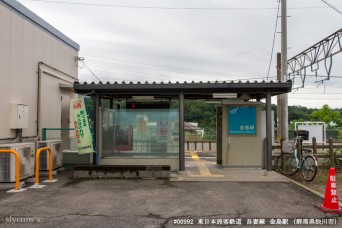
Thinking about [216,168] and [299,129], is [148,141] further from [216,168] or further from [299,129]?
[299,129]

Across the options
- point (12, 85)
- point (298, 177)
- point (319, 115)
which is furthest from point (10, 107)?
point (319, 115)

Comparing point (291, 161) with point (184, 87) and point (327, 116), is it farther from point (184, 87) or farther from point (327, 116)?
point (327, 116)

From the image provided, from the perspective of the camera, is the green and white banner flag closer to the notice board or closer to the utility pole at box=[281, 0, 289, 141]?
the notice board

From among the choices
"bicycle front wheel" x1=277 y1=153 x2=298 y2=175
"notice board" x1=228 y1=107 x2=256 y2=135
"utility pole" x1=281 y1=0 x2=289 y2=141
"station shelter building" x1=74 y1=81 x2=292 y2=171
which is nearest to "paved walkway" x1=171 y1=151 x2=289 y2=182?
"station shelter building" x1=74 y1=81 x2=292 y2=171

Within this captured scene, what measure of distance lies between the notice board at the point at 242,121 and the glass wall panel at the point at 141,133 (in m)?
1.78

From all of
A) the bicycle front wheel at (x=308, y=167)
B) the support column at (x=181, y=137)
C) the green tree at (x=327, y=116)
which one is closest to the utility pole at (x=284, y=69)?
the bicycle front wheel at (x=308, y=167)

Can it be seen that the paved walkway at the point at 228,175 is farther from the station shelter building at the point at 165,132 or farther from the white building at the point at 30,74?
the white building at the point at 30,74

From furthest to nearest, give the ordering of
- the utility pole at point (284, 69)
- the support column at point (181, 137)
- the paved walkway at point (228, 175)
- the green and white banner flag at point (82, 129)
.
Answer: the utility pole at point (284, 69) < the support column at point (181, 137) < the green and white banner flag at point (82, 129) < the paved walkway at point (228, 175)

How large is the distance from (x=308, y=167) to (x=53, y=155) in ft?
25.2

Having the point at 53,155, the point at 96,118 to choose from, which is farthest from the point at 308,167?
the point at 53,155

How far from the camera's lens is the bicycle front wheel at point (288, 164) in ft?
34.1

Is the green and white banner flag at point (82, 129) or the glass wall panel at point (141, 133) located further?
the glass wall panel at point (141, 133)

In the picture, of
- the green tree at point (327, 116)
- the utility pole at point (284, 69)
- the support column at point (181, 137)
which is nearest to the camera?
the support column at point (181, 137)

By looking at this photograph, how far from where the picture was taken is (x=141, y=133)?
1088cm
